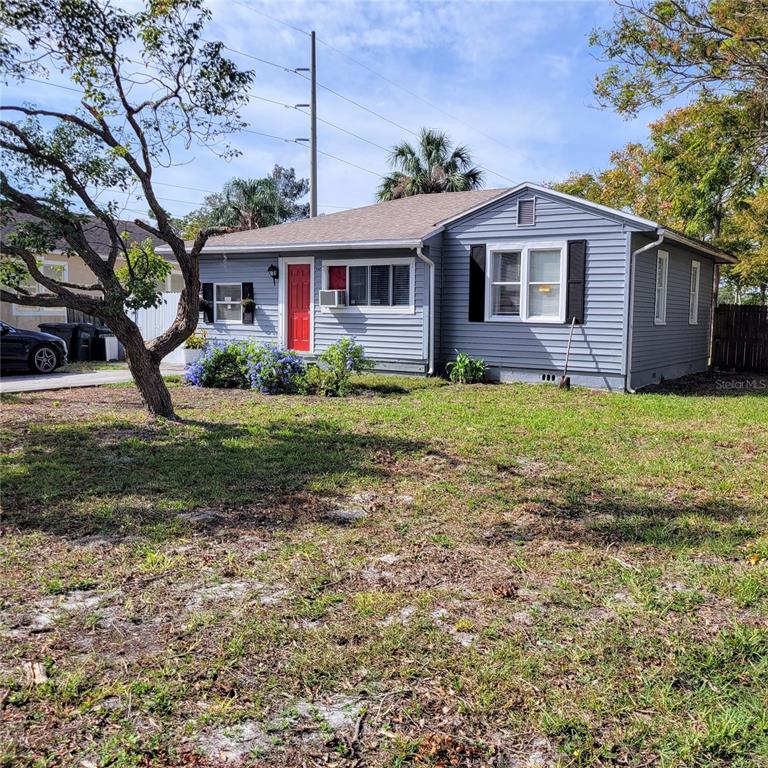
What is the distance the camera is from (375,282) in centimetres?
1406

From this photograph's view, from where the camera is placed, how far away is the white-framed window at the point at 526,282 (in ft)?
40.5

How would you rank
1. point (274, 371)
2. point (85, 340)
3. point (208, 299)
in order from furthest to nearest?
point (85, 340) → point (208, 299) → point (274, 371)

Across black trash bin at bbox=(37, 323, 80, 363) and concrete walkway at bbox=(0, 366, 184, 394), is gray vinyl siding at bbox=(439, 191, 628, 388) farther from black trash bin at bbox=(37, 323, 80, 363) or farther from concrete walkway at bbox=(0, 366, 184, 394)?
black trash bin at bbox=(37, 323, 80, 363)

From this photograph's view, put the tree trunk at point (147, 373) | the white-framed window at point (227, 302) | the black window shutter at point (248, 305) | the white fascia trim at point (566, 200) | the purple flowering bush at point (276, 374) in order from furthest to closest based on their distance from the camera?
the white-framed window at point (227, 302) → the black window shutter at point (248, 305) → the white fascia trim at point (566, 200) → the purple flowering bush at point (276, 374) → the tree trunk at point (147, 373)

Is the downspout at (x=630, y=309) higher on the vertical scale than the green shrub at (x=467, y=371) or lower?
higher

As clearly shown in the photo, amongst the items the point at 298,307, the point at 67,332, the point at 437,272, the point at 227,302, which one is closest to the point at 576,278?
the point at 437,272

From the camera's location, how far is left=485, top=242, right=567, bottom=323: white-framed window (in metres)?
12.4

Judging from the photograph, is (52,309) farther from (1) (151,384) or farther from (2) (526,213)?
(2) (526,213)

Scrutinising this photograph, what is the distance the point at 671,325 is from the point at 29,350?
41.8ft

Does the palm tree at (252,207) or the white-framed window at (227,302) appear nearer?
the white-framed window at (227,302)

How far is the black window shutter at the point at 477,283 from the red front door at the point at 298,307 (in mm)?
3715

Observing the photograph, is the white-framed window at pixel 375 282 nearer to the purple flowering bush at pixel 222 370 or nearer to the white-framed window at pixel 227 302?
the white-framed window at pixel 227 302

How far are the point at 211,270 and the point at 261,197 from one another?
54.8ft

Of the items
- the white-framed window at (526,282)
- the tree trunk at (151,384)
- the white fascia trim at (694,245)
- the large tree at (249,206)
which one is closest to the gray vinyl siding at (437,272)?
the white-framed window at (526,282)
